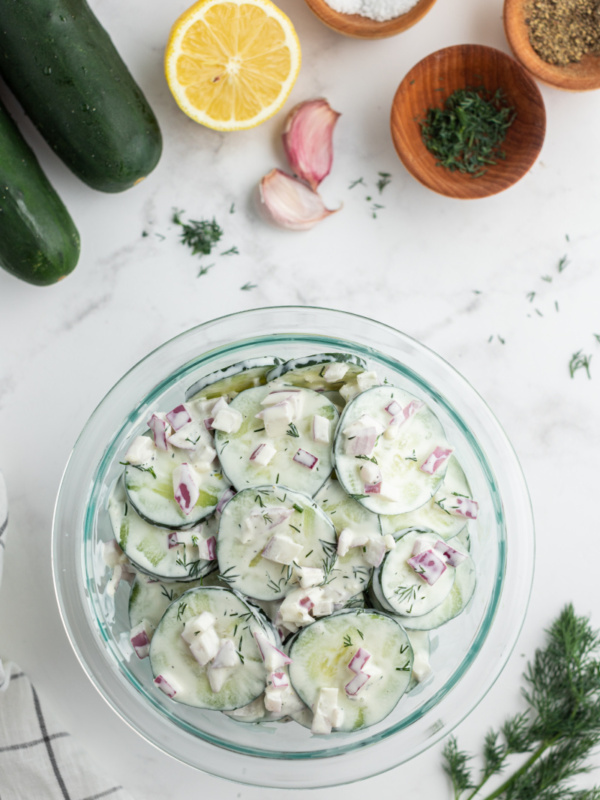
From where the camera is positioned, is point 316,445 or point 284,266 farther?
point 284,266

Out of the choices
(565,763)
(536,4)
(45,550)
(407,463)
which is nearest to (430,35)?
(536,4)

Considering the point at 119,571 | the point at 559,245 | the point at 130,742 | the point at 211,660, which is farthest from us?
the point at 559,245

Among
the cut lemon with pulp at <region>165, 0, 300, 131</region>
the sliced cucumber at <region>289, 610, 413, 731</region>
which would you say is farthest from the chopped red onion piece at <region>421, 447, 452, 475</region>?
the cut lemon with pulp at <region>165, 0, 300, 131</region>

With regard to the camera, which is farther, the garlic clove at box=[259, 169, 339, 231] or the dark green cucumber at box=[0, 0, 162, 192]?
the garlic clove at box=[259, 169, 339, 231]

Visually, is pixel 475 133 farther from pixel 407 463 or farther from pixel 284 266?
pixel 407 463

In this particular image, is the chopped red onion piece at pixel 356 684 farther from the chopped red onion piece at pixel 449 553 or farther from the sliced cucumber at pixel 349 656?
the chopped red onion piece at pixel 449 553

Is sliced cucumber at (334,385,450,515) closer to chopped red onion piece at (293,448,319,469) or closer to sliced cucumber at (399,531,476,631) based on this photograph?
chopped red onion piece at (293,448,319,469)

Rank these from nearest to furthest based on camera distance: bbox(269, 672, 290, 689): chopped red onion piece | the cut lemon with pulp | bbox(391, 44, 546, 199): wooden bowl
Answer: bbox(269, 672, 290, 689): chopped red onion piece → the cut lemon with pulp → bbox(391, 44, 546, 199): wooden bowl
